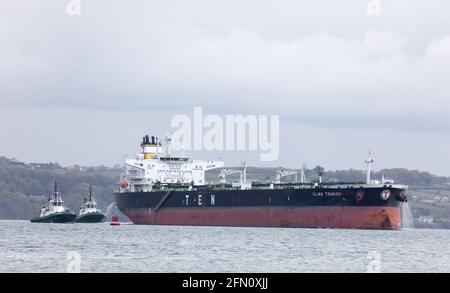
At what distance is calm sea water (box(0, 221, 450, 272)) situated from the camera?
48625 millimetres

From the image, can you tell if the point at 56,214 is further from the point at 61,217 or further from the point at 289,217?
the point at 289,217

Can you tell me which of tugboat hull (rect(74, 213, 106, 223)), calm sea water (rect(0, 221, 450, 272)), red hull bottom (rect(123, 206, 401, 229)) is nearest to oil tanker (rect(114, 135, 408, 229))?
red hull bottom (rect(123, 206, 401, 229))

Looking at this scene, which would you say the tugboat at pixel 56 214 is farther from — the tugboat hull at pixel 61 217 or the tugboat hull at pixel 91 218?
the tugboat hull at pixel 91 218

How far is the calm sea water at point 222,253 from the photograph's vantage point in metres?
48.6

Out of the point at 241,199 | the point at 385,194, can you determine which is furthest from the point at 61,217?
the point at 385,194

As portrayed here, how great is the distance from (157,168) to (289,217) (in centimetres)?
2444

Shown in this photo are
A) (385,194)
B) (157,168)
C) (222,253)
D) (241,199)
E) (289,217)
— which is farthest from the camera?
(157,168)

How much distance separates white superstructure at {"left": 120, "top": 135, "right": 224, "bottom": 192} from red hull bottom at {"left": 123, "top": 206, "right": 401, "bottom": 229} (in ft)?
30.4

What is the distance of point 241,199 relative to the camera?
92.7 meters

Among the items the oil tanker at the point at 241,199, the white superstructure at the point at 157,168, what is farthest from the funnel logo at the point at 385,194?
the white superstructure at the point at 157,168

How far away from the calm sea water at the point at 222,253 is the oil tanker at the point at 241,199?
24.8ft

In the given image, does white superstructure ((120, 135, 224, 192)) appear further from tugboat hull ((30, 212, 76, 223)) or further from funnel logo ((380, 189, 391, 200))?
funnel logo ((380, 189, 391, 200))
